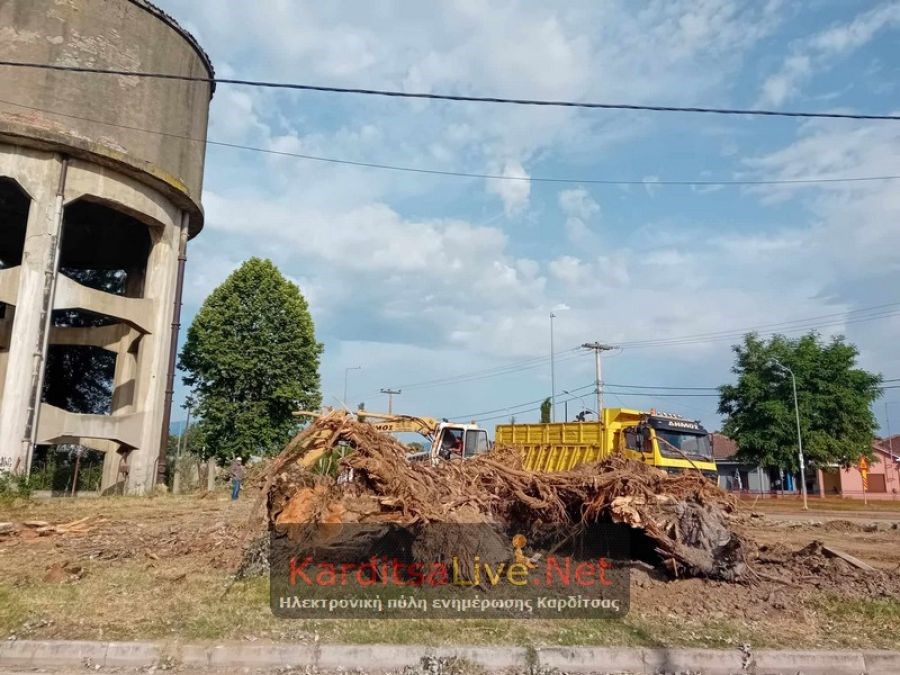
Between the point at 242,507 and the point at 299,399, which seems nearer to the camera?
the point at 242,507

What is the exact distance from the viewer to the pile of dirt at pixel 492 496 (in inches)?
297

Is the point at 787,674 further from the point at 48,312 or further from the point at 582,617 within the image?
the point at 48,312

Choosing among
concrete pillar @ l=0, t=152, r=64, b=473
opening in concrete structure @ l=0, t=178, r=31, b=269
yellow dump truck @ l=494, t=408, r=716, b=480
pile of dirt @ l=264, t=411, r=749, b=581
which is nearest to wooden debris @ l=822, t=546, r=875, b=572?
pile of dirt @ l=264, t=411, r=749, b=581

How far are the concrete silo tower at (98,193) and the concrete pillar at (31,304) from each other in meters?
0.03

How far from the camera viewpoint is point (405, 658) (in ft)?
19.0

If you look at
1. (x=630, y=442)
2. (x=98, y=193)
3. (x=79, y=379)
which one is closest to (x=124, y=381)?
(x=98, y=193)

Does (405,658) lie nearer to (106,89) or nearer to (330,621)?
(330,621)

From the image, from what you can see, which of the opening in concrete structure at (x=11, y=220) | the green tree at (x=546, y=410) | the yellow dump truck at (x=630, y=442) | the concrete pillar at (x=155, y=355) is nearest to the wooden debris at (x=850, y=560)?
the yellow dump truck at (x=630, y=442)

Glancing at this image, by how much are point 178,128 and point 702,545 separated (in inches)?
907

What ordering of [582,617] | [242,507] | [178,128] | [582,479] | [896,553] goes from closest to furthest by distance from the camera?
[582,617], [582,479], [896,553], [242,507], [178,128]

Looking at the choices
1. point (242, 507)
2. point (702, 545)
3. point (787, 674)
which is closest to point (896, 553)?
point (702, 545)

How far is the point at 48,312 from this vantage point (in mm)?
21188

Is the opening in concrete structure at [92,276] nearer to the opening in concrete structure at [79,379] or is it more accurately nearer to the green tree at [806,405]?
the opening in concrete structure at [79,379]

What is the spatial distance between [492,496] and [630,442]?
32.0 ft
